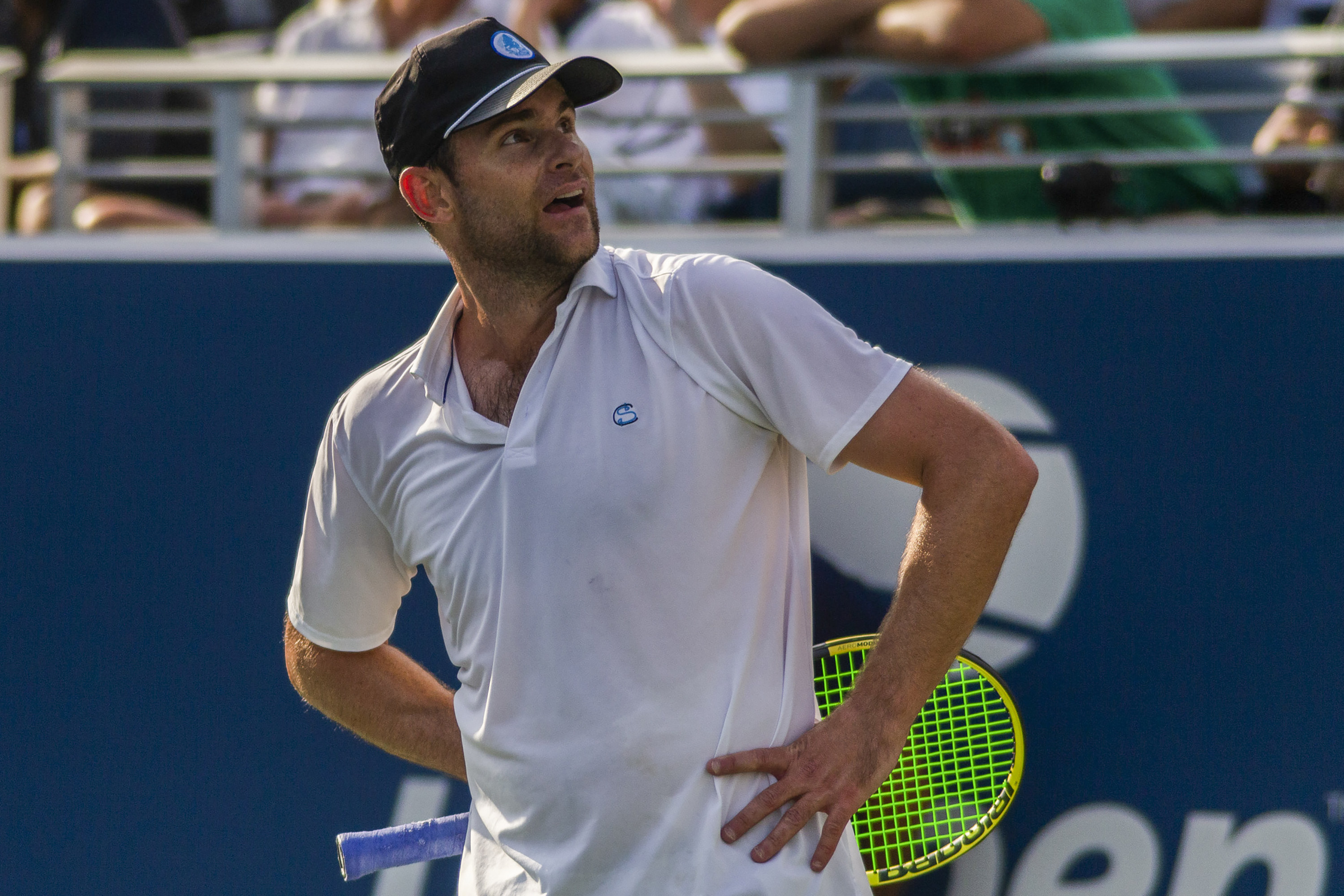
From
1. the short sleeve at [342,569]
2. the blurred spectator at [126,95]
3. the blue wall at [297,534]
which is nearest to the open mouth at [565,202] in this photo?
the short sleeve at [342,569]

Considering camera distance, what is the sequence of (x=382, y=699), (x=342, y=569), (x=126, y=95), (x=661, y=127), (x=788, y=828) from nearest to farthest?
(x=788, y=828) < (x=342, y=569) < (x=382, y=699) < (x=661, y=127) < (x=126, y=95)

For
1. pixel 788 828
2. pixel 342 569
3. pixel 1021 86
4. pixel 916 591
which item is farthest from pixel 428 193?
pixel 1021 86

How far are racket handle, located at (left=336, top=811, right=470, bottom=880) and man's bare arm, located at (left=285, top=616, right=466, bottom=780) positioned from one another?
0.14m

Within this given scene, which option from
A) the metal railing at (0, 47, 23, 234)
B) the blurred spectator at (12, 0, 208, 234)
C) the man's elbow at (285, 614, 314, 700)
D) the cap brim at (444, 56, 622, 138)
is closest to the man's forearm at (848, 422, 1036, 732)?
the cap brim at (444, 56, 622, 138)

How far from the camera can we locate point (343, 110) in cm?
429

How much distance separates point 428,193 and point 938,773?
134 cm

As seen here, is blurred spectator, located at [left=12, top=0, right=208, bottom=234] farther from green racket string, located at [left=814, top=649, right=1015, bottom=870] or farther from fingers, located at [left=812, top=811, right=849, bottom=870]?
fingers, located at [left=812, top=811, right=849, bottom=870]

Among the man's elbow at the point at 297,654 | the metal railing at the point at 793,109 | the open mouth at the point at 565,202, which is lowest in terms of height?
the man's elbow at the point at 297,654

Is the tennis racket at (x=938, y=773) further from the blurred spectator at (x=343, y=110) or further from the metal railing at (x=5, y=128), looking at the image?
the metal railing at (x=5, y=128)

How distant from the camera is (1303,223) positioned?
2.94 metres

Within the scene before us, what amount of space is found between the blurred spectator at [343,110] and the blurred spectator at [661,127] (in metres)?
0.31

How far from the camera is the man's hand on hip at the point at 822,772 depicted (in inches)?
71.8

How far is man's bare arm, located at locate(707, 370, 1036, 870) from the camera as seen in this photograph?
1.84 m

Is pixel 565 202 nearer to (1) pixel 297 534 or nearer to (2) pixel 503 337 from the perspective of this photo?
(2) pixel 503 337
